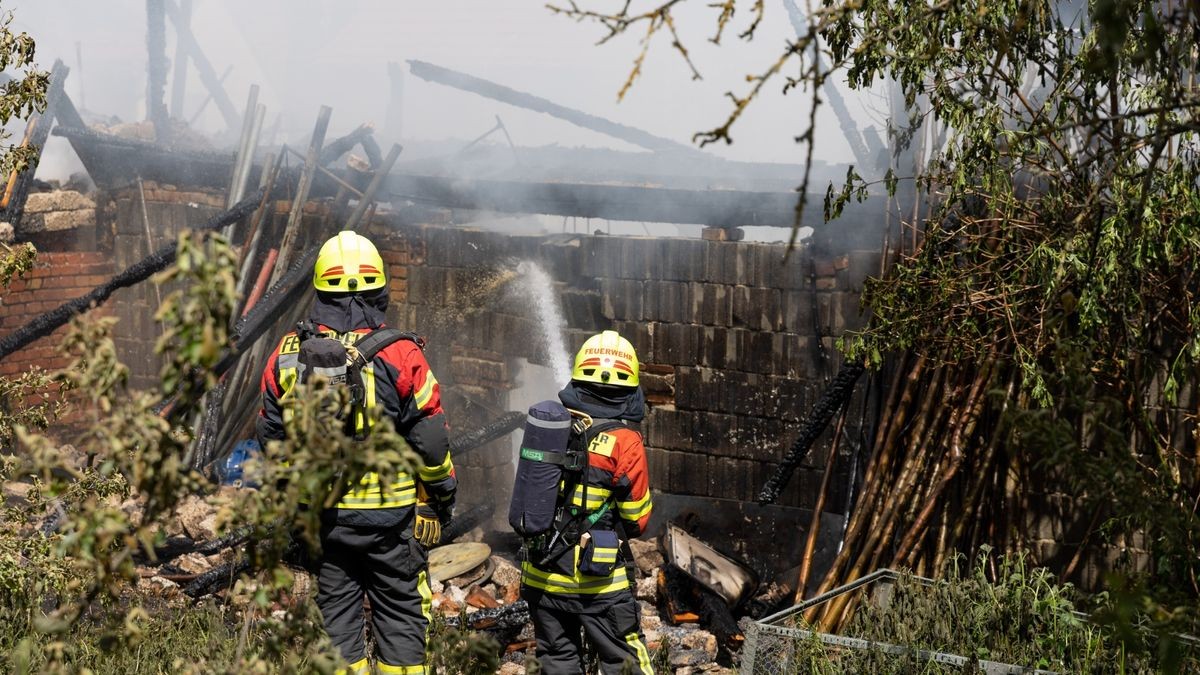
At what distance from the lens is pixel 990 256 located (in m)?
5.19

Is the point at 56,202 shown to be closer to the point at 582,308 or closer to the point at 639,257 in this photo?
the point at 582,308

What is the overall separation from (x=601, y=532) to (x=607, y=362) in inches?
26.2

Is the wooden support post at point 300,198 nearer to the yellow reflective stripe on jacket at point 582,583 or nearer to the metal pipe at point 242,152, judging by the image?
the metal pipe at point 242,152

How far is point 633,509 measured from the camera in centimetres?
462

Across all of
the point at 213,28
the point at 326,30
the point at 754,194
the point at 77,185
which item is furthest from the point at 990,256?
the point at 213,28

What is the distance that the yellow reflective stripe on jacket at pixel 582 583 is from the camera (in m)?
4.56

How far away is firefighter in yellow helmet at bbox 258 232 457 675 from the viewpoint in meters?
4.53

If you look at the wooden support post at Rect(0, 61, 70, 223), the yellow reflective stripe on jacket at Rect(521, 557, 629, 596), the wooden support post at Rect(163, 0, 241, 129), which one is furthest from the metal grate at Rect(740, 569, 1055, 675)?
the wooden support post at Rect(163, 0, 241, 129)

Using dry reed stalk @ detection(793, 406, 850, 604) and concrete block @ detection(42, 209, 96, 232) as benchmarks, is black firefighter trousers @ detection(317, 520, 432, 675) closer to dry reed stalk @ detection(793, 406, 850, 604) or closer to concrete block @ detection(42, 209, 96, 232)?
dry reed stalk @ detection(793, 406, 850, 604)

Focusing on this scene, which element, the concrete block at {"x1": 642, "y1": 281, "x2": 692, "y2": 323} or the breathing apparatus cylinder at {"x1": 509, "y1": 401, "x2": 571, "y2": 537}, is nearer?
the breathing apparatus cylinder at {"x1": 509, "y1": 401, "x2": 571, "y2": 537}

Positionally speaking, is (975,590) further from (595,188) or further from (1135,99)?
(595,188)

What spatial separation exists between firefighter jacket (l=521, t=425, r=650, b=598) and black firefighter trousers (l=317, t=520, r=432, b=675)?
0.50 meters

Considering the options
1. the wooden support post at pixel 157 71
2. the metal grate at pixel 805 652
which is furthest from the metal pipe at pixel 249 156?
the metal grate at pixel 805 652

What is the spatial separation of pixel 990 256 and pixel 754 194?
2.27 metres
